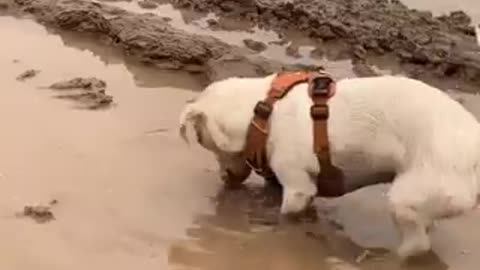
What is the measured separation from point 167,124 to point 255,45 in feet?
3.26

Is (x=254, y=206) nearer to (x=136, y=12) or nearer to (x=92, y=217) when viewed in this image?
(x=92, y=217)

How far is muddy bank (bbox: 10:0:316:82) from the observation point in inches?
227

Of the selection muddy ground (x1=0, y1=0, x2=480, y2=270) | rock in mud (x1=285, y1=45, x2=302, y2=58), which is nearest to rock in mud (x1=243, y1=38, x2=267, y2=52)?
muddy ground (x1=0, y1=0, x2=480, y2=270)

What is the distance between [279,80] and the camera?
4434 mm

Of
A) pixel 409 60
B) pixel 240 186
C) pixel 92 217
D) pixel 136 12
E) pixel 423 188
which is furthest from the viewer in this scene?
pixel 136 12

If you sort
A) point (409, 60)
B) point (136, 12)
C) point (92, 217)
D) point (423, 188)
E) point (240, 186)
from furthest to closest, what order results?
1. point (136, 12)
2. point (409, 60)
3. point (240, 186)
4. point (92, 217)
5. point (423, 188)

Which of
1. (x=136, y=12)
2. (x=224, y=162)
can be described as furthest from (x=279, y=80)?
(x=136, y=12)

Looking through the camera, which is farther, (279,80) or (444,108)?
(279,80)

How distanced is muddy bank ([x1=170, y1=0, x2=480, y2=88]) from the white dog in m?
1.52

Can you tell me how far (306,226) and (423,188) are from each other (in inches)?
24.6

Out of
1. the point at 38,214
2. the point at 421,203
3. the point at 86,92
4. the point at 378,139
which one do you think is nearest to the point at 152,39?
the point at 86,92

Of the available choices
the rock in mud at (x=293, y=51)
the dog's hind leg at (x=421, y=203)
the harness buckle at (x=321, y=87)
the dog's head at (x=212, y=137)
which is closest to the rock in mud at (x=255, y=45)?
the rock in mud at (x=293, y=51)

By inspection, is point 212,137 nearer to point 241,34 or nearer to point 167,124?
point 167,124

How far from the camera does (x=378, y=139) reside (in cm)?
414
